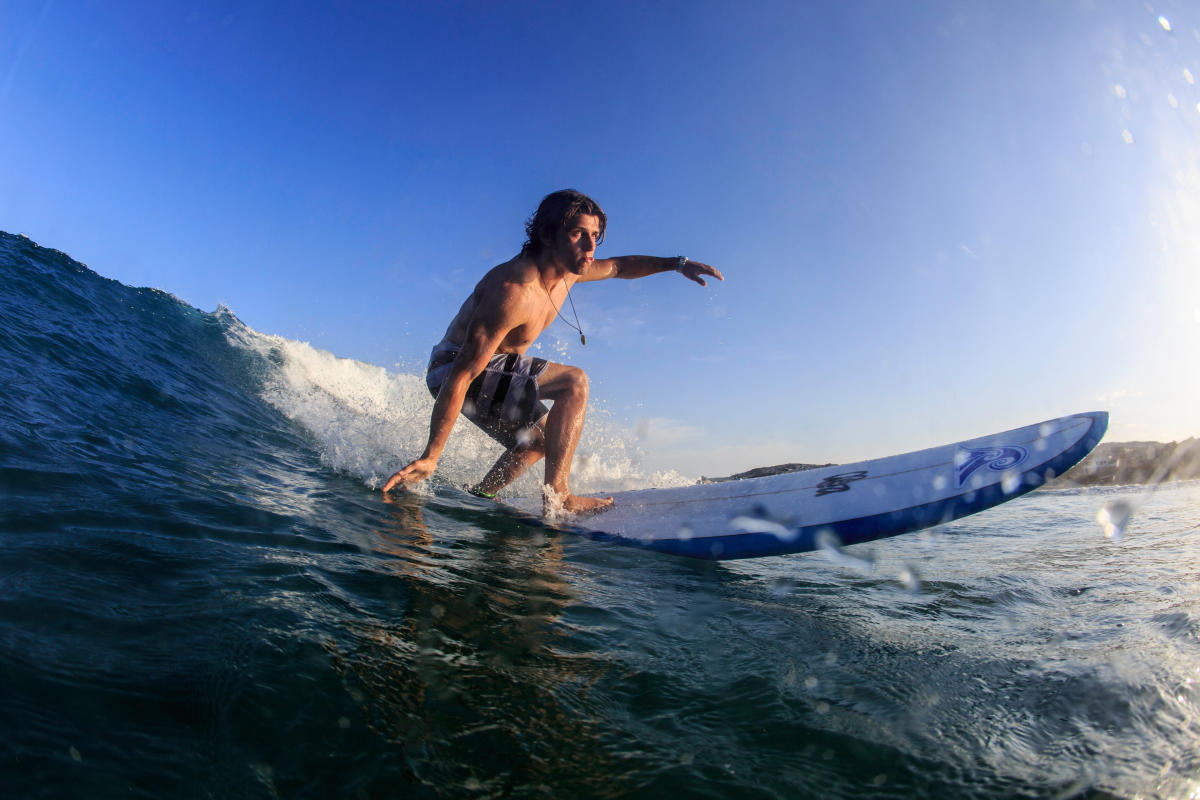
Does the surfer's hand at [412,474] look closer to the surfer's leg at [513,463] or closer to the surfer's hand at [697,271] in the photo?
the surfer's leg at [513,463]

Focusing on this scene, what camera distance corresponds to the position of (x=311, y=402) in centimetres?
812

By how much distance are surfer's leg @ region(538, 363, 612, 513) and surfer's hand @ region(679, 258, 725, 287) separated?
3.98 feet

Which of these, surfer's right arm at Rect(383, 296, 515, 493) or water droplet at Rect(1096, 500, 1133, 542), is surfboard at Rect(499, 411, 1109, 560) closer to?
surfer's right arm at Rect(383, 296, 515, 493)

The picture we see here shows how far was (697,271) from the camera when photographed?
449cm

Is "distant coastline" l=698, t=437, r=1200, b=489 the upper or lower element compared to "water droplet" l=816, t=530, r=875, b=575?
upper

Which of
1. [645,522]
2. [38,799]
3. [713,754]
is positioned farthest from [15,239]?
[713,754]

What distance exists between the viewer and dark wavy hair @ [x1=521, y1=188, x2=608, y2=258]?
12.3 ft

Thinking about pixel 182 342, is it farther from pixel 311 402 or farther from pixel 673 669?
pixel 673 669

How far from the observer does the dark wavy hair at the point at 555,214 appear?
3.75 m

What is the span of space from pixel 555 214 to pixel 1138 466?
36.0 feet

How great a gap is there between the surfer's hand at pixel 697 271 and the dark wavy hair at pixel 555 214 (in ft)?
2.89

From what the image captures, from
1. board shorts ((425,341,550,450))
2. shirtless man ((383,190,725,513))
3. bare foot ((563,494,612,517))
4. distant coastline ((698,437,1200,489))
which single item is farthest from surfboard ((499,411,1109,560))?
distant coastline ((698,437,1200,489))

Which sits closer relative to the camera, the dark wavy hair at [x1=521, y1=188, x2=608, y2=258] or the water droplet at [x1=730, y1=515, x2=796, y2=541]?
the water droplet at [x1=730, y1=515, x2=796, y2=541]

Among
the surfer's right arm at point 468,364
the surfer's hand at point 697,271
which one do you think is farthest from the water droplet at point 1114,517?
the surfer's right arm at point 468,364
